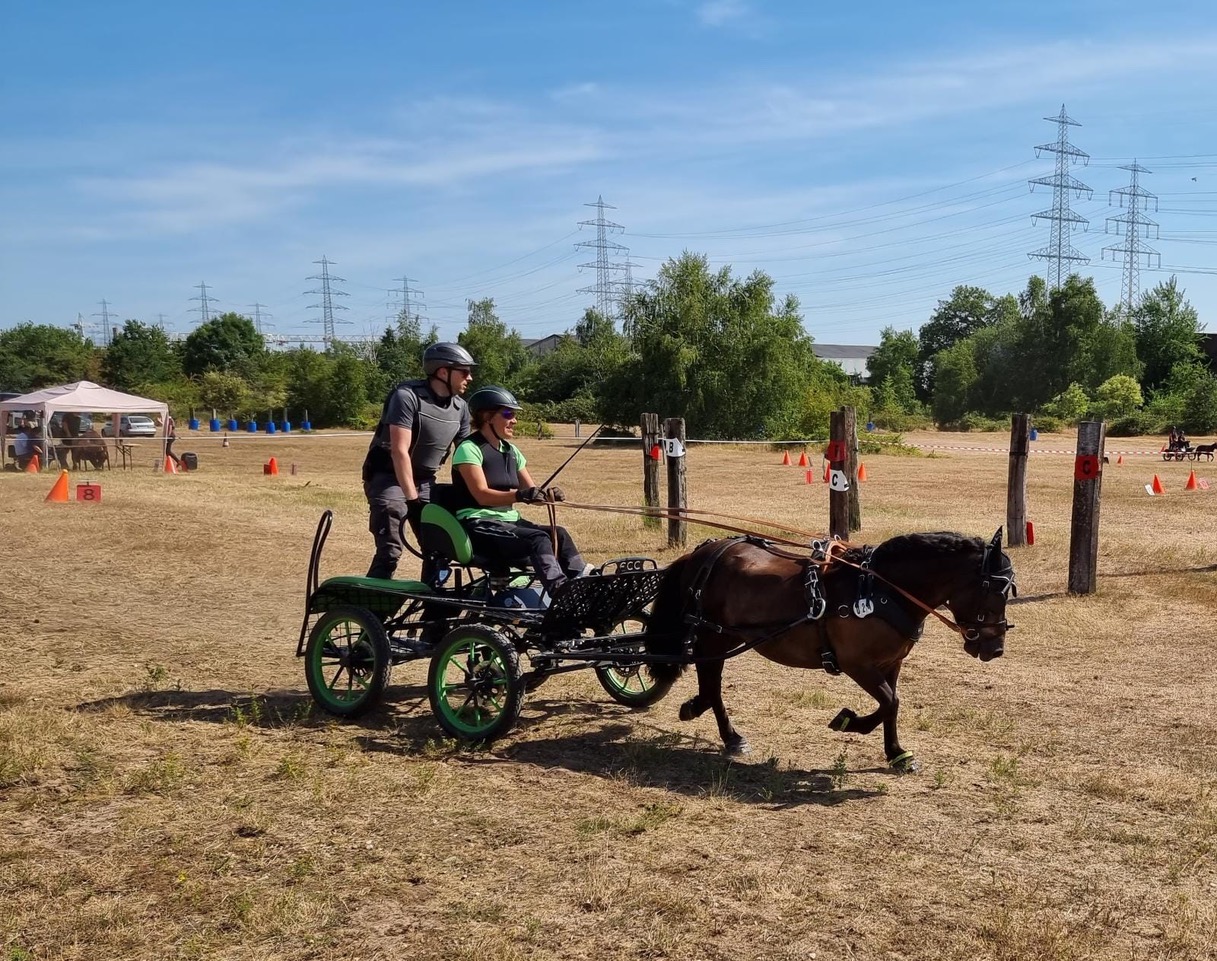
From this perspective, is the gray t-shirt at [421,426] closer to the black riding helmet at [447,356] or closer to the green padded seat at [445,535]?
the black riding helmet at [447,356]

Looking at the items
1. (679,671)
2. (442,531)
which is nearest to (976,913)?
(679,671)

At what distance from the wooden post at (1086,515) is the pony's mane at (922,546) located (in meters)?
6.07

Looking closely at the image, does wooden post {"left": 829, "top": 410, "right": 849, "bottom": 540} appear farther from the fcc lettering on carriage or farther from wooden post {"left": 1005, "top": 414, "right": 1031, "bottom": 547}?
the fcc lettering on carriage

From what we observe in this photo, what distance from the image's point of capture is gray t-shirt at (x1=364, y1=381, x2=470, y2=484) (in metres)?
6.80

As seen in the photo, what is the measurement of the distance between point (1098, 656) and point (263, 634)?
6.84 m

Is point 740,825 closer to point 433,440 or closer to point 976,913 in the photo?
point 976,913

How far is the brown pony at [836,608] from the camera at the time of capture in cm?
547

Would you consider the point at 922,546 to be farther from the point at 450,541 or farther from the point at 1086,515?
the point at 1086,515

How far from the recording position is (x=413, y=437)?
6.93 metres

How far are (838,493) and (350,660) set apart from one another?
7.86m

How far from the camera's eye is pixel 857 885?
4234 millimetres

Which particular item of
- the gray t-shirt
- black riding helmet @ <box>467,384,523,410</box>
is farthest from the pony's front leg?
the gray t-shirt

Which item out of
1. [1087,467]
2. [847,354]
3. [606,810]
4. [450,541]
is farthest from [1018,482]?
[847,354]

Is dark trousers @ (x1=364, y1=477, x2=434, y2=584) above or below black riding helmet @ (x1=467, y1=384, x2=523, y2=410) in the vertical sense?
below
